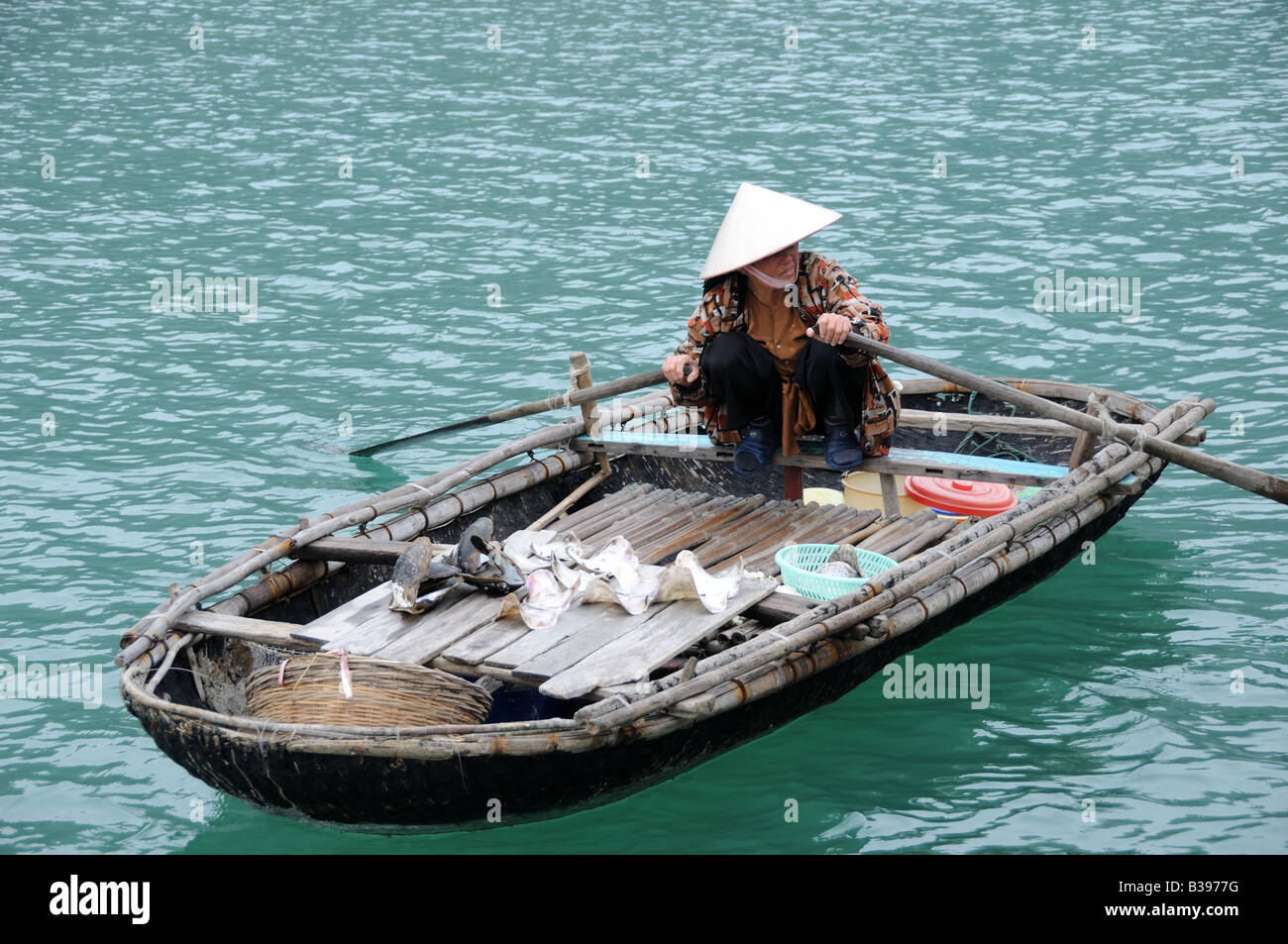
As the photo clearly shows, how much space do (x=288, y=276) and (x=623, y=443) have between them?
18.3ft

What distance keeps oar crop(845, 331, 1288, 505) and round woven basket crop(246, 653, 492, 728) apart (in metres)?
2.34

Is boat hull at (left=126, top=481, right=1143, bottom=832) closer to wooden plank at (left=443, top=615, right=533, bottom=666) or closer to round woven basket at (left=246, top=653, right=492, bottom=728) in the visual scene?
round woven basket at (left=246, top=653, right=492, bottom=728)

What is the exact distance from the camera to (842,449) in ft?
20.8

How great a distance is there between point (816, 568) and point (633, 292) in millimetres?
5610

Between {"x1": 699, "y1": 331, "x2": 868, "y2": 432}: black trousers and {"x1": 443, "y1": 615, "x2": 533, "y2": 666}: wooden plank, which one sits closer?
{"x1": 443, "y1": 615, "x2": 533, "y2": 666}: wooden plank

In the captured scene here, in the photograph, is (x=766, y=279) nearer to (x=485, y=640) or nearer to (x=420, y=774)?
(x=485, y=640)

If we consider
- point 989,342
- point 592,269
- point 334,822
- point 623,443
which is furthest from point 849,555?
point 592,269

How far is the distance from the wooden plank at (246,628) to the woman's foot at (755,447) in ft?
7.57

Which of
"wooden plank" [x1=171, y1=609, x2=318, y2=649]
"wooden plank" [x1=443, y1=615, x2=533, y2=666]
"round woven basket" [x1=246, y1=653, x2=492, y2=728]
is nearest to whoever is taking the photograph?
"round woven basket" [x1=246, y1=653, x2=492, y2=728]

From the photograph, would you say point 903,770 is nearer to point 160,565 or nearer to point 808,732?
point 808,732

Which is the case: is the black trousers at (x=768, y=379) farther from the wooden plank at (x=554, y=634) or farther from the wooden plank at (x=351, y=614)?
the wooden plank at (x=351, y=614)

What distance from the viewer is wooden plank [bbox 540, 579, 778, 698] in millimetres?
4562

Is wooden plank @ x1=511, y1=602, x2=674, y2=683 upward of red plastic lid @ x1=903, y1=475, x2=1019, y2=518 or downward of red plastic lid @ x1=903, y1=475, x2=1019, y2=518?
downward

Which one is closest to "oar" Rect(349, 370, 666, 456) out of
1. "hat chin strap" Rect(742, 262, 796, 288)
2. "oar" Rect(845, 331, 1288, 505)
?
"hat chin strap" Rect(742, 262, 796, 288)
